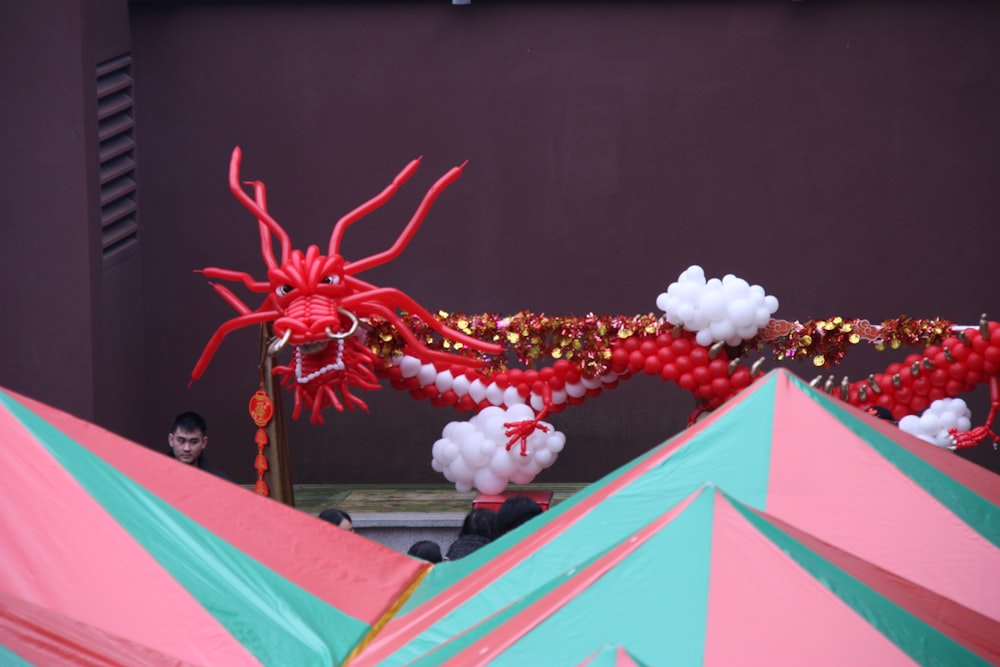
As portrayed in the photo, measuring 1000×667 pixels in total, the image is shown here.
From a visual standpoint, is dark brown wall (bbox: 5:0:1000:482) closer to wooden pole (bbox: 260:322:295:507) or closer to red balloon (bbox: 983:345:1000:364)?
red balloon (bbox: 983:345:1000:364)

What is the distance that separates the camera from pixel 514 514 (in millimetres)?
3965

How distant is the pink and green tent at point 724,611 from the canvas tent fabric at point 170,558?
47cm

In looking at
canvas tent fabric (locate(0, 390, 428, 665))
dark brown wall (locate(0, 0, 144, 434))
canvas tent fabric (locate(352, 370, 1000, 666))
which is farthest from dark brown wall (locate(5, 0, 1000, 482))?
canvas tent fabric (locate(0, 390, 428, 665))

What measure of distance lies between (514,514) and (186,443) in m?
1.33

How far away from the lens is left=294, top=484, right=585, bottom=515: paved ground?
6371mm

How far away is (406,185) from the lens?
709 centimetres

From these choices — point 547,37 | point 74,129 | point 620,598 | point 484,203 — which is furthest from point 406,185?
point 620,598

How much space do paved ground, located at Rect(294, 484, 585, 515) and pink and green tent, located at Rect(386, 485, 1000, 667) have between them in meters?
4.13

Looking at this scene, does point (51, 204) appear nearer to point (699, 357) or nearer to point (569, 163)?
point (569, 163)

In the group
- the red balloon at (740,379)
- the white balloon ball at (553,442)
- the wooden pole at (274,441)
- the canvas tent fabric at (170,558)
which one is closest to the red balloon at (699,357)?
the red balloon at (740,379)

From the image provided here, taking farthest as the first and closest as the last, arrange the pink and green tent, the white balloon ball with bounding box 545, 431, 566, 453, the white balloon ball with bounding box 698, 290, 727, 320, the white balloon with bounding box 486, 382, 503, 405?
1. the white balloon with bounding box 486, 382, 503, 405
2. the white balloon ball with bounding box 545, 431, 566, 453
3. the white balloon ball with bounding box 698, 290, 727, 320
4. the pink and green tent

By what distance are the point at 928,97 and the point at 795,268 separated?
108 centimetres

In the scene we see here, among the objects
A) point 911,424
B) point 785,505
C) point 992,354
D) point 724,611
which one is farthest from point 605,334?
point 724,611

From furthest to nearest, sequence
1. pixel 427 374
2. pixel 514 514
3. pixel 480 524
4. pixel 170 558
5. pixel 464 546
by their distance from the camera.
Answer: pixel 427 374
pixel 480 524
pixel 514 514
pixel 464 546
pixel 170 558
